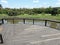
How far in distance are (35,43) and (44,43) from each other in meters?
0.35

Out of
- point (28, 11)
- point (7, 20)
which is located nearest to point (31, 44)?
point (7, 20)

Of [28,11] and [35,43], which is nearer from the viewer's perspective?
[35,43]

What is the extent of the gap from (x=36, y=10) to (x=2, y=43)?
33328 mm

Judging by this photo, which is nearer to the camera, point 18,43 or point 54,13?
point 18,43

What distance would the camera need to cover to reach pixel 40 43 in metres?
5.39

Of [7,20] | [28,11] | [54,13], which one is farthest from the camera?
[28,11]

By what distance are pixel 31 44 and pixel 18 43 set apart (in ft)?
1.67

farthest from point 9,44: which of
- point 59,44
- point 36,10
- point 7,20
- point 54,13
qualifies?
point 36,10

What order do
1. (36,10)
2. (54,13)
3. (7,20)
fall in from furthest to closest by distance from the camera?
(36,10)
(54,13)
(7,20)

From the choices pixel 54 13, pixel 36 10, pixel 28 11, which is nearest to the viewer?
pixel 54 13

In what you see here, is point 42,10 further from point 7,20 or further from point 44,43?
point 44,43

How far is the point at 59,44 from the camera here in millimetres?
5223

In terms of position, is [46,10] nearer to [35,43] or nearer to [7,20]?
[7,20]

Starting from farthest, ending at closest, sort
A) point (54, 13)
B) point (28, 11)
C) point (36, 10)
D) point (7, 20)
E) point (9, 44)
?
point (36, 10), point (28, 11), point (54, 13), point (7, 20), point (9, 44)
